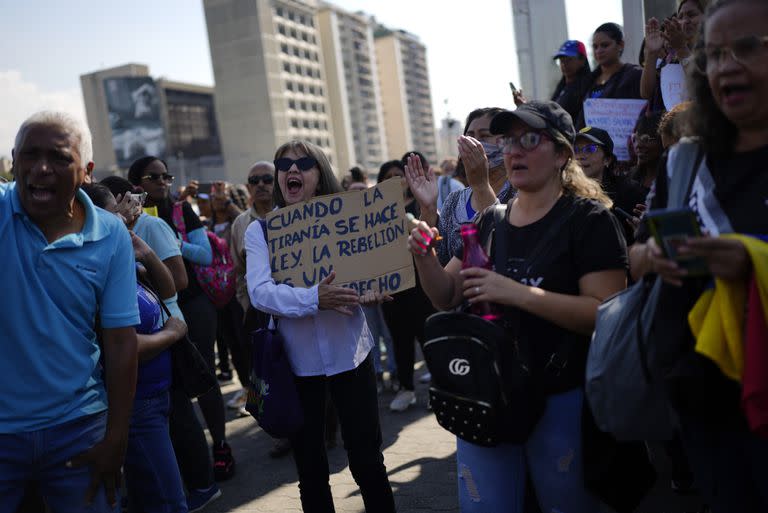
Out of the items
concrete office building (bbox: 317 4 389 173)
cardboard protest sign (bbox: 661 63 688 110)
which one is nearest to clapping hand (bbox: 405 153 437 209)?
cardboard protest sign (bbox: 661 63 688 110)

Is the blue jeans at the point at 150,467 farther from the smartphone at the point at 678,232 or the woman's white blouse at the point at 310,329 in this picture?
the smartphone at the point at 678,232

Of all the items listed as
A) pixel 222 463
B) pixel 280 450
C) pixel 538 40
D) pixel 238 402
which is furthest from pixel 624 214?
pixel 538 40

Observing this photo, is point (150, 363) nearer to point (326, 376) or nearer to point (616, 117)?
point (326, 376)

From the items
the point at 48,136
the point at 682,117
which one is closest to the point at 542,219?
the point at 682,117

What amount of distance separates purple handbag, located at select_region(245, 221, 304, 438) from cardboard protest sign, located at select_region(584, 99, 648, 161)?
10.1ft

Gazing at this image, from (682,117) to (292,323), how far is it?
207cm

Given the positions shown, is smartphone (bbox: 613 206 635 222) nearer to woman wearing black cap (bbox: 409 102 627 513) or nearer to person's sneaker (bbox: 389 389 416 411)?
woman wearing black cap (bbox: 409 102 627 513)

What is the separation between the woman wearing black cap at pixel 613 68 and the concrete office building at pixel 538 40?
2687mm

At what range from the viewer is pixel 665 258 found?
170 cm

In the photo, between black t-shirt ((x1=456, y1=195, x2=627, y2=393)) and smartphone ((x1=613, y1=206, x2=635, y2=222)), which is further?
smartphone ((x1=613, y1=206, x2=635, y2=222))

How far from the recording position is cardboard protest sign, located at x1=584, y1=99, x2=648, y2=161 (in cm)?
500

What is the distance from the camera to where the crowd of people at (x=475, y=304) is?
176 cm

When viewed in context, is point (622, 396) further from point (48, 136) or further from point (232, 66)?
point (232, 66)

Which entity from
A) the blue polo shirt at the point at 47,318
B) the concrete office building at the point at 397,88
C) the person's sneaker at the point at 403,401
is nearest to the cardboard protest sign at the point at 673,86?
the person's sneaker at the point at 403,401
